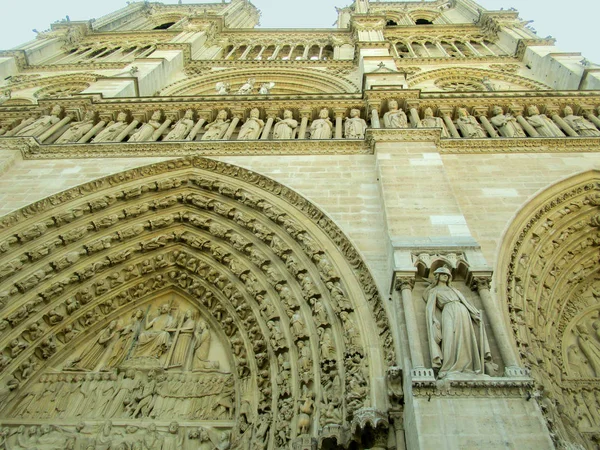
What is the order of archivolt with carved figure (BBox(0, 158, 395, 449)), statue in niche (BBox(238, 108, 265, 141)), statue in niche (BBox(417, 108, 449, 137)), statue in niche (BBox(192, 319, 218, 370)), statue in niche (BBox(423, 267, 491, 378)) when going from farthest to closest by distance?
statue in niche (BBox(238, 108, 265, 141)) < statue in niche (BBox(417, 108, 449, 137)) < statue in niche (BBox(192, 319, 218, 370)) < archivolt with carved figure (BBox(0, 158, 395, 449)) < statue in niche (BBox(423, 267, 491, 378))

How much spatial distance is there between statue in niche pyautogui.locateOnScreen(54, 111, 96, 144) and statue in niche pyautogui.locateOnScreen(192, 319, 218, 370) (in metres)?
4.36

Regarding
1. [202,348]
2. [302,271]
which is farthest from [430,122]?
[202,348]

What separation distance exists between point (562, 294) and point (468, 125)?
349 centimetres

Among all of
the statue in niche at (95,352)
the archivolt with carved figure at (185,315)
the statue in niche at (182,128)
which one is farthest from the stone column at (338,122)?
the statue in niche at (95,352)

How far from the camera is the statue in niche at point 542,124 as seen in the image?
27.1 ft

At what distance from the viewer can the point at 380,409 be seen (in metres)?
4.19

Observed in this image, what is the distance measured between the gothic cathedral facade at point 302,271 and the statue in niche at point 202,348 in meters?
0.03

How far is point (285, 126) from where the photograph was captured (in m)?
8.80

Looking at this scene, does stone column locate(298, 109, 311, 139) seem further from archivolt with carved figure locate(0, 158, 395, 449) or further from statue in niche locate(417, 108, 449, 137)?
statue in niche locate(417, 108, 449, 137)

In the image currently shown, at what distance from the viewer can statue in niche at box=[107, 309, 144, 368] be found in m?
6.72

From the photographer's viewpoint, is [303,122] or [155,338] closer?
[155,338]

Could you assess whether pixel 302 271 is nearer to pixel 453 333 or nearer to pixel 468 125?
pixel 453 333

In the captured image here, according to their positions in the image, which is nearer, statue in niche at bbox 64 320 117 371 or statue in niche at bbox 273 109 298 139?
statue in niche at bbox 64 320 117 371

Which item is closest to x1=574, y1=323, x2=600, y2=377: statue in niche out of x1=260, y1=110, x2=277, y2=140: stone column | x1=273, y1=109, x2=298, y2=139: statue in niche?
x1=273, y1=109, x2=298, y2=139: statue in niche
